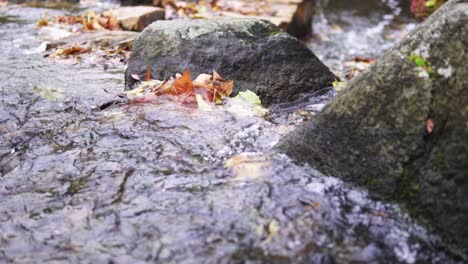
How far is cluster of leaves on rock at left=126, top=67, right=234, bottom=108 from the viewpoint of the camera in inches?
118

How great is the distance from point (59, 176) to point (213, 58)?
1520 mm

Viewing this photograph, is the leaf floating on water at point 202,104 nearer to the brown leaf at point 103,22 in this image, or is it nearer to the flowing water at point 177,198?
the flowing water at point 177,198

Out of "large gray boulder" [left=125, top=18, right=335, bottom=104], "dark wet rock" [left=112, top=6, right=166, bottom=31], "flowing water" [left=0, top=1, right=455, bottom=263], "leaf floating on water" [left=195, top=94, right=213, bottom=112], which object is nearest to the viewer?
"flowing water" [left=0, top=1, right=455, bottom=263]

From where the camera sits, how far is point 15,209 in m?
1.96

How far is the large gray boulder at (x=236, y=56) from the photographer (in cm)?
323

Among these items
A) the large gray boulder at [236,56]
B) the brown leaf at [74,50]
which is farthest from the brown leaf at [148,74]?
the brown leaf at [74,50]

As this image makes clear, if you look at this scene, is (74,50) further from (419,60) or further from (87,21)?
(419,60)

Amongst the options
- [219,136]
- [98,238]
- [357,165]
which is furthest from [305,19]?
[98,238]

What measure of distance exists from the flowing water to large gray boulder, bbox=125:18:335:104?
38 cm

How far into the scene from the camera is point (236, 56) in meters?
3.26

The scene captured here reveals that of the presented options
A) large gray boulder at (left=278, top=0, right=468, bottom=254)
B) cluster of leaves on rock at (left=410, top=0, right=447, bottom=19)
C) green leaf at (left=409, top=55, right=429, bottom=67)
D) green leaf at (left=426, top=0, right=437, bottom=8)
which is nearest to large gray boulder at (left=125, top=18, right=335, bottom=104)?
large gray boulder at (left=278, top=0, right=468, bottom=254)

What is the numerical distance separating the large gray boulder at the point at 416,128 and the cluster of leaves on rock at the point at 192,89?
115 cm

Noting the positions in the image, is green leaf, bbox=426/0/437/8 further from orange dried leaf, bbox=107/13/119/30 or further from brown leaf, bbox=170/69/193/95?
brown leaf, bbox=170/69/193/95

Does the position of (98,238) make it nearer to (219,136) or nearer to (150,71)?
(219,136)
